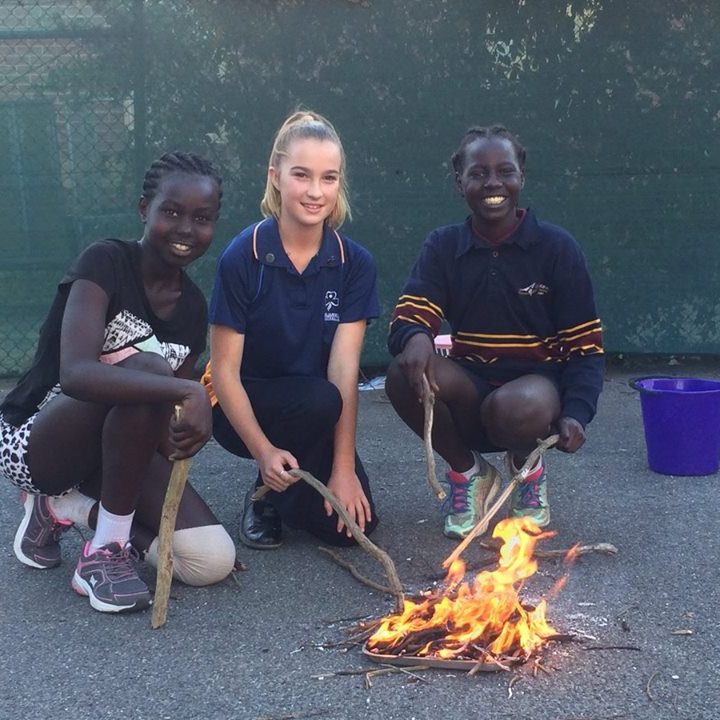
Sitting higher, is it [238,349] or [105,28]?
[105,28]

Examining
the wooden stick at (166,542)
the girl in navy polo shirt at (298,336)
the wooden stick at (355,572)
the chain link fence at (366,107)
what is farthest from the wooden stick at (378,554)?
the chain link fence at (366,107)

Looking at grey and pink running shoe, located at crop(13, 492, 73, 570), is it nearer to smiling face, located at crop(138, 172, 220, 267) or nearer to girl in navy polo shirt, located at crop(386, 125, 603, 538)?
smiling face, located at crop(138, 172, 220, 267)

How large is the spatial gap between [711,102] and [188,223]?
13.2 feet

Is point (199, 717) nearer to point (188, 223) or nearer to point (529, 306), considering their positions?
point (188, 223)

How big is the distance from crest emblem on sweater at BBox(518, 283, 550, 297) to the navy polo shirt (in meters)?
0.53

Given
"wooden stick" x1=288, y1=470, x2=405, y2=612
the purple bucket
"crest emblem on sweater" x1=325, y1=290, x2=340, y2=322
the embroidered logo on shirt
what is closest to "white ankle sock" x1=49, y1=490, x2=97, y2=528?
"wooden stick" x1=288, y1=470, x2=405, y2=612

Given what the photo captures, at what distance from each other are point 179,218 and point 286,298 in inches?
20.4

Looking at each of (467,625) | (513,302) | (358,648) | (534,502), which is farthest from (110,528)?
(513,302)

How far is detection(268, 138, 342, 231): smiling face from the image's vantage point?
11.8ft

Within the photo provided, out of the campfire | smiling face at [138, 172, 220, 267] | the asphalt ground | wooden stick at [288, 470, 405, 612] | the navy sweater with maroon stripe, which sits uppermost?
smiling face at [138, 172, 220, 267]

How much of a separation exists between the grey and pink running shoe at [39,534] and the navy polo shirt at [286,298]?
0.81m

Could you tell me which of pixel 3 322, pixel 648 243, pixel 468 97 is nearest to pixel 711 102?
pixel 648 243

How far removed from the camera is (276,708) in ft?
8.38

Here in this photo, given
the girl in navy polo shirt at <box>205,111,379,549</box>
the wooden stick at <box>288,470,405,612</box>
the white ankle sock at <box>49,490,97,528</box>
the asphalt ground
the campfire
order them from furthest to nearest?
the girl in navy polo shirt at <box>205,111,379,549</box>, the white ankle sock at <box>49,490,97,528</box>, the wooden stick at <box>288,470,405,612</box>, the campfire, the asphalt ground
